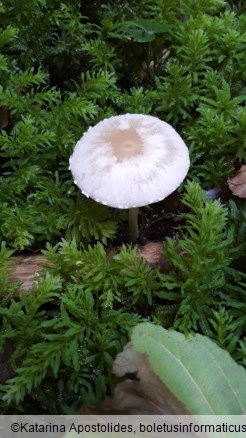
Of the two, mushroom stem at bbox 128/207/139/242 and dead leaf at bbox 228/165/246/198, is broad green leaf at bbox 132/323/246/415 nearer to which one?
mushroom stem at bbox 128/207/139/242

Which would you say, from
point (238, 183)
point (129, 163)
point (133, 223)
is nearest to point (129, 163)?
point (129, 163)

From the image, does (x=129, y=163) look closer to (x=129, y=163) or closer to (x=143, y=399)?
(x=129, y=163)

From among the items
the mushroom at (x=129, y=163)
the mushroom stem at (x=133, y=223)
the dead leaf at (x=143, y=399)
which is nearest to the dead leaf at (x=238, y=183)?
the mushroom at (x=129, y=163)

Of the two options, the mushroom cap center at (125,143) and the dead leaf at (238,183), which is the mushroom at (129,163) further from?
the dead leaf at (238,183)

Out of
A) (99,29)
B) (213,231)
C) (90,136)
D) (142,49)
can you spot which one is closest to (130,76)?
(142,49)

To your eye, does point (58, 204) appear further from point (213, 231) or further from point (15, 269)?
point (213, 231)

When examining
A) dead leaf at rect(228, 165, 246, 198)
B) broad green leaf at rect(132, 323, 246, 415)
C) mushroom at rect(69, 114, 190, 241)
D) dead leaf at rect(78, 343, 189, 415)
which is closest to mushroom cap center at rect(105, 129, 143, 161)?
mushroom at rect(69, 114, 190, 241)
